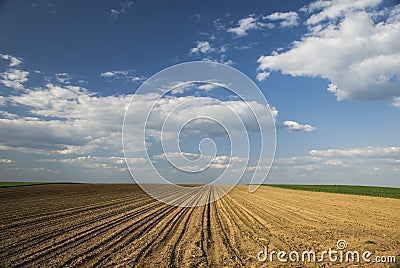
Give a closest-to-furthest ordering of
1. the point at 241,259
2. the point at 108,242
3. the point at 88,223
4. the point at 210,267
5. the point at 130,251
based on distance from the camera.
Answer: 1. the point at 210,267
2. the point at 241,259
3. the point at 130,251
4. the point at 108,242
5. the point at 88,223

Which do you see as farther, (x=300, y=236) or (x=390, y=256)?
(x=300, y=236)

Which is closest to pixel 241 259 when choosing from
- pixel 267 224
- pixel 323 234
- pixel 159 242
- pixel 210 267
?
pixel 210 267

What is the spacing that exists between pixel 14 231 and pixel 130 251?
5.51m

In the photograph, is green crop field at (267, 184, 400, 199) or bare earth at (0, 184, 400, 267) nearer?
bare earth at (0, 184, 400, 267)

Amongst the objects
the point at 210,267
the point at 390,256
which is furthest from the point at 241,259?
the point at 390,256

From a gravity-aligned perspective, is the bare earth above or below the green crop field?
below

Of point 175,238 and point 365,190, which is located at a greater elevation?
point 365,190

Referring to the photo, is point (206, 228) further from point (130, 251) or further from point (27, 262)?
point (27, 262)

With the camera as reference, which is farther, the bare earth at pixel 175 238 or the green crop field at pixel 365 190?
the green crop field at pixel 365 190

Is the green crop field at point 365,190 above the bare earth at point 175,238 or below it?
above

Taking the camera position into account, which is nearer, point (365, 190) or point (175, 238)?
point (175, 238)

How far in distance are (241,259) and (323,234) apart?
5.24 meters

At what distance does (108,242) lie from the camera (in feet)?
35.3

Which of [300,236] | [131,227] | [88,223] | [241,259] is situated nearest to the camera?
[241,259]
